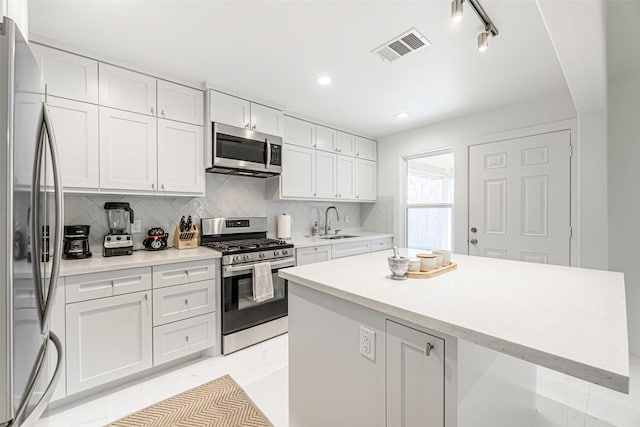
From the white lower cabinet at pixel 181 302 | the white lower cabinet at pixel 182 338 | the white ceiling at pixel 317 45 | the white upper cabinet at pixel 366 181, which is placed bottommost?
the white lower cabinet at pixel 182 338

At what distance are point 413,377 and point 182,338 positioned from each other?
1.94m

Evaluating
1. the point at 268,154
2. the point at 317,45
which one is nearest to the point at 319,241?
the point at 268,154

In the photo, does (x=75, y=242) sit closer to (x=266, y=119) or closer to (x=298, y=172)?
(x=266, y=119)

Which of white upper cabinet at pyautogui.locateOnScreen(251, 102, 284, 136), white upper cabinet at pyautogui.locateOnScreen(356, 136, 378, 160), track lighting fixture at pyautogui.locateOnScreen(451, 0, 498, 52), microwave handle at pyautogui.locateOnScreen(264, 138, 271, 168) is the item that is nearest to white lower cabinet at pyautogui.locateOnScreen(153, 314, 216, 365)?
microwave handle at pyautogui.locateOnScreen(264, 138, 271, 168)

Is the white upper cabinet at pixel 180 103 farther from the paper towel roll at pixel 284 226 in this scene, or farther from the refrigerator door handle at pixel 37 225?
the refrigerator door handle at pixel 37 225

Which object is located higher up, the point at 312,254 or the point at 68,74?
the point at 68,74

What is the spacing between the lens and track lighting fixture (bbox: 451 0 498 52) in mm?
1435

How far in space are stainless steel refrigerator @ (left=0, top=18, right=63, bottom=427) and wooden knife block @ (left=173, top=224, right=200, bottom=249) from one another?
1.64 m

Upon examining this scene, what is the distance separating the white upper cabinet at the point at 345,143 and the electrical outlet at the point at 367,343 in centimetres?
309

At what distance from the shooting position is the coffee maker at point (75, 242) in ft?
6.70

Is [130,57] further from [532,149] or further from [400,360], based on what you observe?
[532,149]

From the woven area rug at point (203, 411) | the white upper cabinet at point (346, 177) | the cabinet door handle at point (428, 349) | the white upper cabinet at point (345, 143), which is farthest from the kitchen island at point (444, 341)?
the white upper cabinet at point (345, 143)

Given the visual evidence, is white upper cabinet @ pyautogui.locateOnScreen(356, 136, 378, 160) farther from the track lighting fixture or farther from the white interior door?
the track lighting fixture

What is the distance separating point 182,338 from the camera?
2262mm
